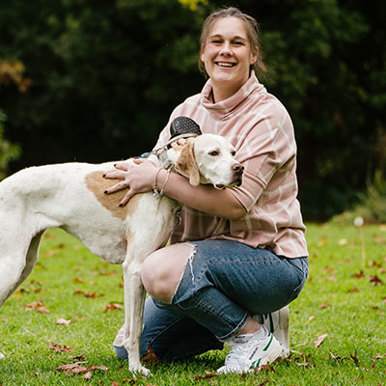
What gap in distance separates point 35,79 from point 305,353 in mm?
17753

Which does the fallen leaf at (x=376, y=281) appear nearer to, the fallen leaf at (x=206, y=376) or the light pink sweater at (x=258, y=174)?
the light pink sweater at (x=258, y=174)

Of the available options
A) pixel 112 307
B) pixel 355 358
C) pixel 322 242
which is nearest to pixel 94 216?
pixel 355 358

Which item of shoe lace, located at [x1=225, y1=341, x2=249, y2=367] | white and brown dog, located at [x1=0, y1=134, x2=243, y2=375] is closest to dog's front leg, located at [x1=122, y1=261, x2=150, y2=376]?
white and brown dog, located at [x1=0, y1=134, x2=243, y2=375]

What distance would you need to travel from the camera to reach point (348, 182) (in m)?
19.6

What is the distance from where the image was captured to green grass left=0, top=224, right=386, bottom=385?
3289mm

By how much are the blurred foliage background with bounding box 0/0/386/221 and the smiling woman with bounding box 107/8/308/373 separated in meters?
11.1

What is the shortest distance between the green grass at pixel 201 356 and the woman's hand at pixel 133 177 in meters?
1.02

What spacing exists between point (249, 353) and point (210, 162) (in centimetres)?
107

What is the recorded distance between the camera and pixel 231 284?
329 centimetres

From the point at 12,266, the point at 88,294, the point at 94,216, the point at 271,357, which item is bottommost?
the point at 88,294

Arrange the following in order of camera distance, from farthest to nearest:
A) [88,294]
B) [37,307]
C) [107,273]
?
[107,273]
[88,294]
[37,307]

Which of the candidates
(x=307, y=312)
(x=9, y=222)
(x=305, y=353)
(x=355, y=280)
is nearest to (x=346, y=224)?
(x=355, y=280)

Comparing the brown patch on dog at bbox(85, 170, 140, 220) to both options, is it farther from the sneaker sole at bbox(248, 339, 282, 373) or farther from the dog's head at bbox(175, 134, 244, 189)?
the sneaker sole at bbox(248, 339, 282, 373)

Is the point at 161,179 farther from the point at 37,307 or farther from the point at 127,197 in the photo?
the point at 37,307
